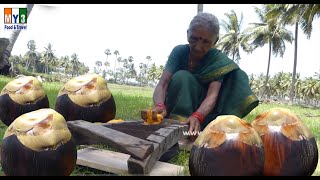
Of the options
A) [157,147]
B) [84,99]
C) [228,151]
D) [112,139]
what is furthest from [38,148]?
[84,99]

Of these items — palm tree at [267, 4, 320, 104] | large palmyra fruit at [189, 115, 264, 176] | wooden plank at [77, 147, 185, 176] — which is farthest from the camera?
palm tree at [267, 4, 320, 104]

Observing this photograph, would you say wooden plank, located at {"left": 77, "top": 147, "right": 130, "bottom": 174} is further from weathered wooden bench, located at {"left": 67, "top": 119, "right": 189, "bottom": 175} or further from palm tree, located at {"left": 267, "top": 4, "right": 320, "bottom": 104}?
palm tree, located at {"left": 267, "top": 4, "right": 320, "bottom": 104}

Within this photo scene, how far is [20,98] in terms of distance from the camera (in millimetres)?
3816

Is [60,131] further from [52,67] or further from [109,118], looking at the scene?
[52,67]

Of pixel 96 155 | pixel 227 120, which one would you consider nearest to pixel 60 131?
pixel 96 155

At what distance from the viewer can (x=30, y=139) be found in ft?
7.06

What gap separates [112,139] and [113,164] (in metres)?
0.30

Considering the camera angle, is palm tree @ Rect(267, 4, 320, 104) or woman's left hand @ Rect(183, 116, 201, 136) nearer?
woman's left hand @ Rect(183, 116, 201, 136)

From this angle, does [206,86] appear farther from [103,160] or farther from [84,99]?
[103,160]

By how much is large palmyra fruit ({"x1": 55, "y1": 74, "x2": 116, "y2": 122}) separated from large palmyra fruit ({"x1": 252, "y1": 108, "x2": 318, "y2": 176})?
1753 mm

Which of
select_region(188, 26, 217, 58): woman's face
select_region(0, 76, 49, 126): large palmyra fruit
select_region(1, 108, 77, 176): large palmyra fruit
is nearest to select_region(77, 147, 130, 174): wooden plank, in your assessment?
select_region(1, 108, 77, 176): large palmyra fruit

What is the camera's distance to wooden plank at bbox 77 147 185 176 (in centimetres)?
251

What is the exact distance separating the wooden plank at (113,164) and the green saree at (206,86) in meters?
0.86
